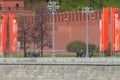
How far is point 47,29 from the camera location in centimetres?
5884

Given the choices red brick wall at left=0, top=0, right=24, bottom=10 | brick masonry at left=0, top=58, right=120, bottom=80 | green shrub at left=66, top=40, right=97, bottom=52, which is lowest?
brick masonry at left=0, top=58, right=120, bottom=80

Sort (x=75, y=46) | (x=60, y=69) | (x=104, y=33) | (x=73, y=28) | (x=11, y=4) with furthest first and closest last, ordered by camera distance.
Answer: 1. (x=11, y=4)
2. (x=73, y=28)
3. (x=75, y=46)
4. (x=104, y=33)
5. (x=60, y=69)

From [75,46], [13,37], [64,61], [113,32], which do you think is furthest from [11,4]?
[64,61]

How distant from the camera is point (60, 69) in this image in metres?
38.9

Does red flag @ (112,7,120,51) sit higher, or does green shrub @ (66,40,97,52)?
red flag @ (112,7,120,51)

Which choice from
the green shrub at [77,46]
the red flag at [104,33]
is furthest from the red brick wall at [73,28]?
the red flag at [104,33]

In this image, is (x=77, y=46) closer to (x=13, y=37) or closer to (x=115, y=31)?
(x=13, y=37)

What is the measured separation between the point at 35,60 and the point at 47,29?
1972 cm

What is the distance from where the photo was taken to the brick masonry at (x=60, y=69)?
37.8 meters

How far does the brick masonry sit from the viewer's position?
37.8 meters

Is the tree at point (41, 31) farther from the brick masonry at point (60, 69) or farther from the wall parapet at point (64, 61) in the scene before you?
the wall parapet at point (64, 61)

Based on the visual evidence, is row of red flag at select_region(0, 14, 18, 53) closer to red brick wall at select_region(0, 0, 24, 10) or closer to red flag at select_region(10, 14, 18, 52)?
red flag at select_region(10, 14, 18, 52)

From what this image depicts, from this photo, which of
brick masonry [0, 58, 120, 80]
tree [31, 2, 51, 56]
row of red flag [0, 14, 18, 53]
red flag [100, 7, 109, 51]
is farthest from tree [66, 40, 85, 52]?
brick masonry [0, 58, 120, 80]

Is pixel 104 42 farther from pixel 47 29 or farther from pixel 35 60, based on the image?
pixel 47 29
